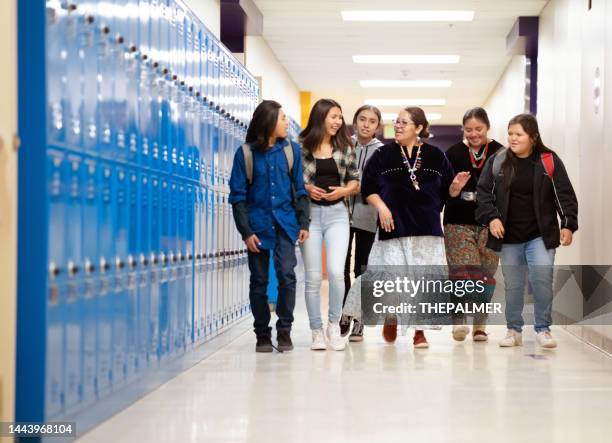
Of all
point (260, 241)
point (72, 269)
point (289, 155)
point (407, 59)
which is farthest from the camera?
point (407, 59)

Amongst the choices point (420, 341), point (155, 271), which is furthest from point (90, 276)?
point (420, 341)

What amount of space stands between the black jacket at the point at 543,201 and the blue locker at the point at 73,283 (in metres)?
3.25

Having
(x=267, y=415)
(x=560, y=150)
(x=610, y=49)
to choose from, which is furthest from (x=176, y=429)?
(x=560, y=150)

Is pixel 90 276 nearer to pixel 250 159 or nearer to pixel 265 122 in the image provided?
pixel 250 159

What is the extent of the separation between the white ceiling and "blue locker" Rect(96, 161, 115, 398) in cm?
647

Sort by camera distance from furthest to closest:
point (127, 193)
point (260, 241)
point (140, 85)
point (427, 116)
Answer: point (427, 116) < point (260, 241) < point (140, 85) < point (127, 193)

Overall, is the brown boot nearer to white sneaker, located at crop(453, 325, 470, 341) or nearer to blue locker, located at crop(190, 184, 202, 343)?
white sneaker, located at crop(453, 325, 470, 341)

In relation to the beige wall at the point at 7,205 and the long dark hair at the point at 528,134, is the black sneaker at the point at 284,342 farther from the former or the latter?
the beige wall at the point at 7,205

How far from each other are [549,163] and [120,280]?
3066 mm

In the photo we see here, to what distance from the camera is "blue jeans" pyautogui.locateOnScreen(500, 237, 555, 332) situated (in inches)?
225

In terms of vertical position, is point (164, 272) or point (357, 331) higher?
point (164, 272)

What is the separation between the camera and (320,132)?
5.72 m

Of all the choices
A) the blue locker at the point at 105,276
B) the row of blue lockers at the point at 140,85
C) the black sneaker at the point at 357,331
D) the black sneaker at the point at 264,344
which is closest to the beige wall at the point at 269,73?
the row of blue lockers at the point at 140,85

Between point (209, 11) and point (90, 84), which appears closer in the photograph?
point (90, 84)
